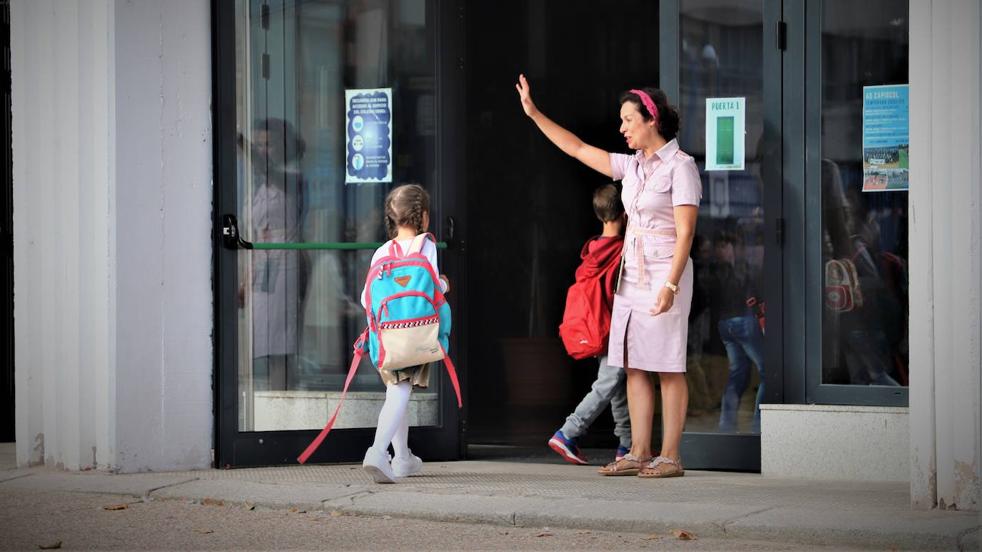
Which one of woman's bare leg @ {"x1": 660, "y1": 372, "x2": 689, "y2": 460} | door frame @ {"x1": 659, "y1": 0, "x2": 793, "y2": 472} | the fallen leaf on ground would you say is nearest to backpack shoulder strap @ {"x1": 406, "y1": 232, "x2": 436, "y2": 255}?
woman's bare leg @ {"x1": 660, "y1": 372, "x2": 689, "y2": 460}

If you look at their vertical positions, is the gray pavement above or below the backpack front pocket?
below

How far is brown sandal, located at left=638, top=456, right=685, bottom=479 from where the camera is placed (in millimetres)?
7223

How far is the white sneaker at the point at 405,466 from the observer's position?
7359 millimetres

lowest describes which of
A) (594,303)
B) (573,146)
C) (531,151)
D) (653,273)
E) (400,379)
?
(400,379)

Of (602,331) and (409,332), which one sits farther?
(602,331)

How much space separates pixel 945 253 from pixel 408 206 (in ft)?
8.46

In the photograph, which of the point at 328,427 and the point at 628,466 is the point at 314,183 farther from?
the point at 628,466

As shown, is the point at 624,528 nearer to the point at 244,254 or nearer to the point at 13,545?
the point at 13,545

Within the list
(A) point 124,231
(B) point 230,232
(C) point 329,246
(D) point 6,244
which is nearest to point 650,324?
(C) point 329,246

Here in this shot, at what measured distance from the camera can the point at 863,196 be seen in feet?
24.0

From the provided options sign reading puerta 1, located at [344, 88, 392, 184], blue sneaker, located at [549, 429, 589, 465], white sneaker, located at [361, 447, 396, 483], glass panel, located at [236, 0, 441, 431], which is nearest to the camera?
white sneaker, located at [361, 447, 396, 483]

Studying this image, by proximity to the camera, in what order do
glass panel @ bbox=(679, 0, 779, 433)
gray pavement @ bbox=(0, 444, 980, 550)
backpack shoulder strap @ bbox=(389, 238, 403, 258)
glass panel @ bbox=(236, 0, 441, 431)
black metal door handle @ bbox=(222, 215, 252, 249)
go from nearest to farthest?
1. gray pavement @ bbox=(0, 444, 980, 550)
2. backpack shoulder strap @ bbox=(389, 238, 403, 258)
3. glass panel @ bbox=(679, 0, 779, 433)
4. black metal door handle @ bbox=(222, 215, 252, 249)
5. glass panel @ bbox=(236, 0, 441, 431)

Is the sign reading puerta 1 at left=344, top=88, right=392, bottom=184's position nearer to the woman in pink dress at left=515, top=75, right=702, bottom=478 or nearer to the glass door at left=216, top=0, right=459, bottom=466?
the glass door at left=216, top=0, right=459, bottom=466

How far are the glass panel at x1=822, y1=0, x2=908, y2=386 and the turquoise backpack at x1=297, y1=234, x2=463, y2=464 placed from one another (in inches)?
74.6
